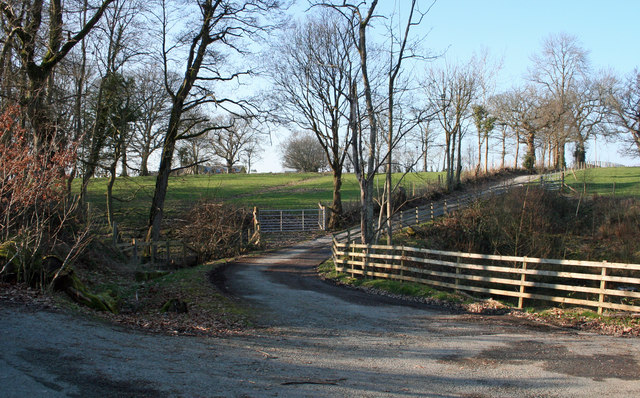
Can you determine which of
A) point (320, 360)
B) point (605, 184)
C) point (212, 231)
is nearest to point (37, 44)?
point (212, 231)

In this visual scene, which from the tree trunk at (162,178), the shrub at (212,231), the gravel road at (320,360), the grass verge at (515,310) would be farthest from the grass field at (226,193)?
the gravel road at (320,360)

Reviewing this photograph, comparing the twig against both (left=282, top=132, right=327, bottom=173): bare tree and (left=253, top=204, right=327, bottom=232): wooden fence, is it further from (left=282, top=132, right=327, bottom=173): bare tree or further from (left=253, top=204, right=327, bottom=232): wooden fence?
(left=282, top=132, right=327, bottom=173): bare tree

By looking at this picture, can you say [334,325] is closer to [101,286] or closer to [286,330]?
[286,330]

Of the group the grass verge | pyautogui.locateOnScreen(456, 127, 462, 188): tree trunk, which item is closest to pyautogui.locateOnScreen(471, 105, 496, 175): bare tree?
pyautogui.locateOnScreen(456, 127, 462, 188): tree trunk

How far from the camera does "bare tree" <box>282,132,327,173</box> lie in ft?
289

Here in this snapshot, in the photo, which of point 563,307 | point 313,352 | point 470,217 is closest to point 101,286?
point 313,352

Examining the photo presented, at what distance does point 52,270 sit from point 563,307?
12.2 meters

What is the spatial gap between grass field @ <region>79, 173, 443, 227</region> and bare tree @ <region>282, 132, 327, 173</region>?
20.0 meters

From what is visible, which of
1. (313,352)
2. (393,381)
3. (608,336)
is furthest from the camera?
(608,336)

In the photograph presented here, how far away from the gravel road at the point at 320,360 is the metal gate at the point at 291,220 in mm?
24513

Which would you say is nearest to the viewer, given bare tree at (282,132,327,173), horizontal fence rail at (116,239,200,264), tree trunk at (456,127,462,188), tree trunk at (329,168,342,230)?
horizontal fence rail at (116,239,200,264)

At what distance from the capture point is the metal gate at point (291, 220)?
35469mm

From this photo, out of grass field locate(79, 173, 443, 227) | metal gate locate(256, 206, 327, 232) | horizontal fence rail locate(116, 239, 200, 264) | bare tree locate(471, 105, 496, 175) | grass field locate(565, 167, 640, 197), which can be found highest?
bare tree locate(471, 105, 496, 175)

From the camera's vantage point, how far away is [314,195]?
4822 centimetres
